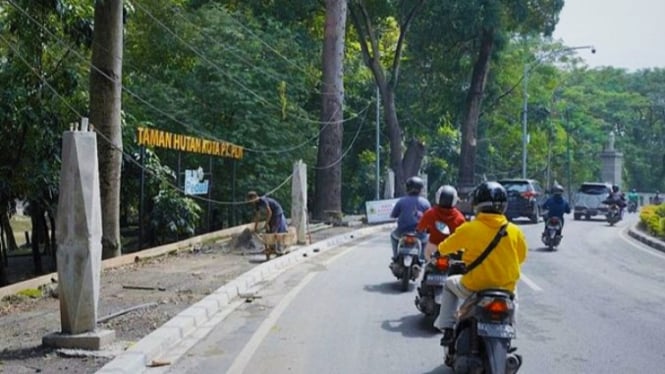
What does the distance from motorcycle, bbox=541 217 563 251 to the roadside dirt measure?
7.48 m

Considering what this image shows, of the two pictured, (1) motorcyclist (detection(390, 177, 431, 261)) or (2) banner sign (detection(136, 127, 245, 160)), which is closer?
(1) motorcyclist (detection(390, 177, 431, 261))

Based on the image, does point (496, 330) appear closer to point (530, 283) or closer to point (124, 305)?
point (124, 305)

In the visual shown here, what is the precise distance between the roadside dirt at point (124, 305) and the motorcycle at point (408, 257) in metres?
2.87

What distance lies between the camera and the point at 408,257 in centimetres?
1176

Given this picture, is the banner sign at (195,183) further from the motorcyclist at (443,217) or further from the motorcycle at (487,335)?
the motorcycle at (487,335)

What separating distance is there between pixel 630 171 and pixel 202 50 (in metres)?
55.1

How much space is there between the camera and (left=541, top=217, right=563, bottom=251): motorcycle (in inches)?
776

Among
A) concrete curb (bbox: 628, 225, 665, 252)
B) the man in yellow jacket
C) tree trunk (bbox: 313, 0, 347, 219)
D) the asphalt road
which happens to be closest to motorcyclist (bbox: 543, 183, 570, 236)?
concrete curb (bbox: 628, 225, 665, 252)

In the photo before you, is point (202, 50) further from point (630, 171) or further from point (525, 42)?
point (630, 171)

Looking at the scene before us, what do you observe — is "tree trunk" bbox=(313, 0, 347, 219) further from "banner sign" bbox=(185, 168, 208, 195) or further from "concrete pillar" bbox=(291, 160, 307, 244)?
"concrete pillar" bbox=(291, 160, 307, 244)

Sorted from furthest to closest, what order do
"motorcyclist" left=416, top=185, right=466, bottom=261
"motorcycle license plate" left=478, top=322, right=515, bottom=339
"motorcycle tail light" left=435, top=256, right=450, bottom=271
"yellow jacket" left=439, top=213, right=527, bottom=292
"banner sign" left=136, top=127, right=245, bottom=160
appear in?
1. "banner sign" left=136, top=127, right=245, bottom=160
2. "motorcyclist" left=416, top=185, right=466, bottom=261
3. "motorcycle tail light" left=435, top=256, right=450, bottom=271
4. "yellow jacket" left=439, top=213, right=527, bottom=292
5. "motorcycle license plate" left=478, top=322, right=515, bottom=339

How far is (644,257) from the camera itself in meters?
18.8

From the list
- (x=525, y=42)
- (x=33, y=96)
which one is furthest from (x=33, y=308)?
(x=525, y=42)

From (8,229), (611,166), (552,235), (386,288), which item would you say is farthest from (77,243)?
(611,166)
